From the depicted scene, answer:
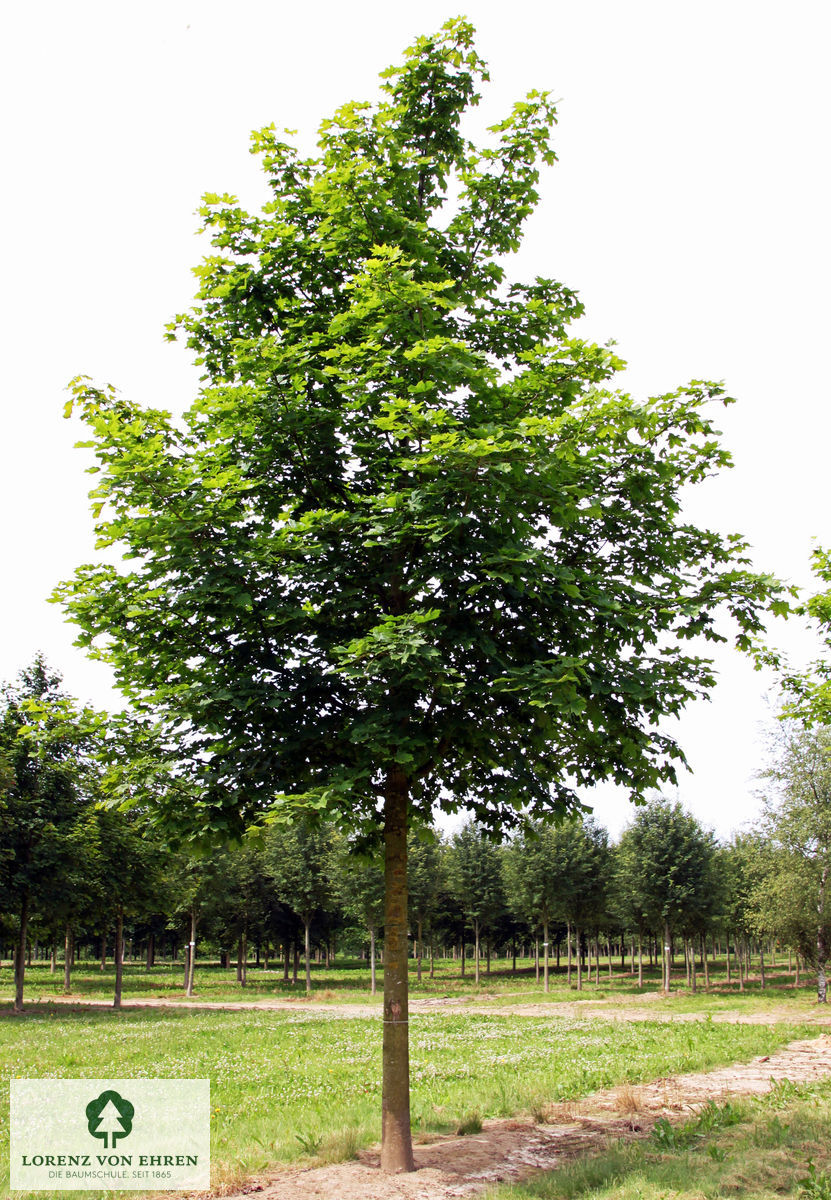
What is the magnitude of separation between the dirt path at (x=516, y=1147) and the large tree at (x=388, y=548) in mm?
487

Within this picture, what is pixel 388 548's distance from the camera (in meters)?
8.16

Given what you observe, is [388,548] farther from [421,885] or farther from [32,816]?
[421,885]

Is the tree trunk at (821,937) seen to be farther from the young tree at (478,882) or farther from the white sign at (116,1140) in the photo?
the white sign at (116,1140)

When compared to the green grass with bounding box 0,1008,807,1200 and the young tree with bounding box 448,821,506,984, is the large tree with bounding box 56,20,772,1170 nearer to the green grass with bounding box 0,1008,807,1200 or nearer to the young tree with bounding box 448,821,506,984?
the green grass with bounding box 0,1008,807,1200

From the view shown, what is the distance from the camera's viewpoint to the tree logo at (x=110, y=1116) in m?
8.72

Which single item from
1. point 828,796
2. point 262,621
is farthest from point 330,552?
point 828,796

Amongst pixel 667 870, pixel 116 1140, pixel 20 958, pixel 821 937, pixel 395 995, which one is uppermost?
pixel 395 995

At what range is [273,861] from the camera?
1875 inches

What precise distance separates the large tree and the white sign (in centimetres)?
222

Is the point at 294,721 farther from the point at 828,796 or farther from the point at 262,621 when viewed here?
the point at 828,796

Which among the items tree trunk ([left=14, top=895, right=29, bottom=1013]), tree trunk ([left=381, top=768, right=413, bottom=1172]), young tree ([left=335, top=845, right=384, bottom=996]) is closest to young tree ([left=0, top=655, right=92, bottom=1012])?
tree trunk ([left=14, top=895, right=29, bottom=1013])

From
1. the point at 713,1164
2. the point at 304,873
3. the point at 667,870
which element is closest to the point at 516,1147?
→ the point at 713,1164

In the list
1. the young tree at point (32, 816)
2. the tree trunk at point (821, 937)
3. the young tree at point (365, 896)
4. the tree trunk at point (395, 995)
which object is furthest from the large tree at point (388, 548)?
the young tree at point (365, 896)

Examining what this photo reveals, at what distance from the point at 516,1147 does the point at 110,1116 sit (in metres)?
4.43
